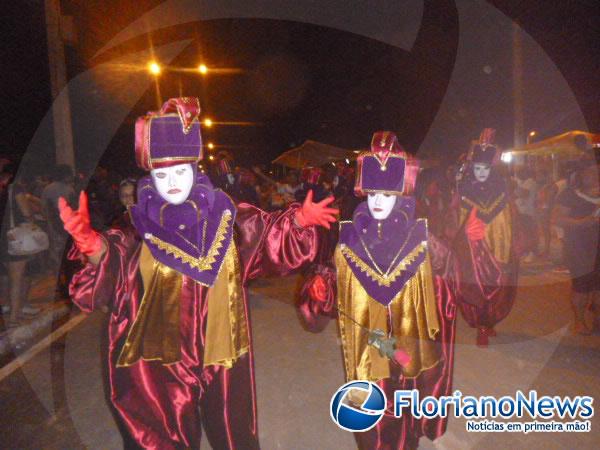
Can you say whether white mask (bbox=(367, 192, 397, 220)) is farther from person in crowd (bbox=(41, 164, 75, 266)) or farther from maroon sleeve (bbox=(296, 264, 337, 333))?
person in crowd (bbox=(41, 164, 75, 266))

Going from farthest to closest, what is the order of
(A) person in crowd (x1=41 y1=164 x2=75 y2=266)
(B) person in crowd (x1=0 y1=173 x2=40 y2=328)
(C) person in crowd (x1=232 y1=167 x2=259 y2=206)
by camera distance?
(C) person in crowd (x1=232 y1=167 x2=259 y2=206)
(A) person in crowd (x1=41 y1=164 x2=75 y2=266)
(B) person in crowd (x1=0 y1=173 x2=40 y2=328)

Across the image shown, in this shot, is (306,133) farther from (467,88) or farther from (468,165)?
(468,165)

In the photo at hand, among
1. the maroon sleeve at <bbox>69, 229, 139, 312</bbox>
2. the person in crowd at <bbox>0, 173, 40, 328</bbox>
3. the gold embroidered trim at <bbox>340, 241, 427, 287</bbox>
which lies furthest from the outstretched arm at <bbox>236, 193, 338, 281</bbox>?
the person in crowd at <bbox>0, 173, 40, 328</bbox>

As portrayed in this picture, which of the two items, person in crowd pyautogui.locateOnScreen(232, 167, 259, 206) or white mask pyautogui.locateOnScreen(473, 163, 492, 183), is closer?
white mask pyautogui.locateOnScreen(473, 163, 492, 183)

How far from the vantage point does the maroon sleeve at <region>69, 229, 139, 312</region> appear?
110 inches

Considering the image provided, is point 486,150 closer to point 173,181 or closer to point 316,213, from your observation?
point 316,213

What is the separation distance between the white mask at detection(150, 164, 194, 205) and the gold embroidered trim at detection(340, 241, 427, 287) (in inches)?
42.1

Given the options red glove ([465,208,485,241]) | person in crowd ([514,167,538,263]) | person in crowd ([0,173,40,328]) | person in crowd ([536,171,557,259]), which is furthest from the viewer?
Result: person in crowd ([514,167,538,263])

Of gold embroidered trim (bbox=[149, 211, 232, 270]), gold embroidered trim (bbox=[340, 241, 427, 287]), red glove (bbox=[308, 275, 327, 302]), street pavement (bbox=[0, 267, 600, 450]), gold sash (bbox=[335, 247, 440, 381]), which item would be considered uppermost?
gold embroidered trim (bbox=[149, 211, 232, 270])

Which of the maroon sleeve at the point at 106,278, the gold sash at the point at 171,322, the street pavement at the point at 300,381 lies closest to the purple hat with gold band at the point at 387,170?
the gold sash at the point at 171,322

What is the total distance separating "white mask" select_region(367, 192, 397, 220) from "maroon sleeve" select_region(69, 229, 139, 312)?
1.37 m

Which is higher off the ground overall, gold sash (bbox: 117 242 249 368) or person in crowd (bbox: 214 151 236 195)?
person in crowd (bbox: 214 151 236 195)

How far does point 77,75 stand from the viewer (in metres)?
16.9
